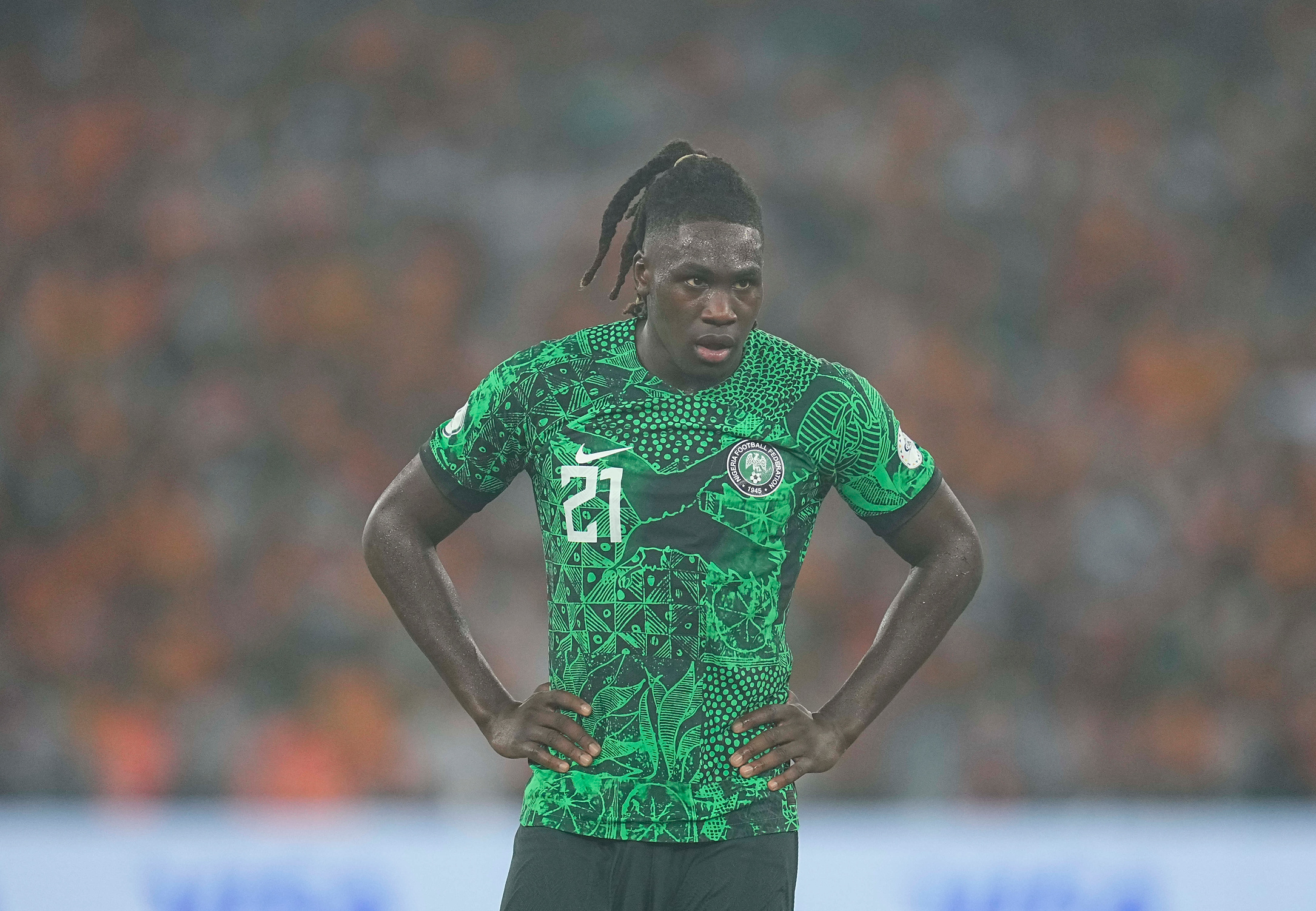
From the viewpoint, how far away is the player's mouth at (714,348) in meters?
2.56

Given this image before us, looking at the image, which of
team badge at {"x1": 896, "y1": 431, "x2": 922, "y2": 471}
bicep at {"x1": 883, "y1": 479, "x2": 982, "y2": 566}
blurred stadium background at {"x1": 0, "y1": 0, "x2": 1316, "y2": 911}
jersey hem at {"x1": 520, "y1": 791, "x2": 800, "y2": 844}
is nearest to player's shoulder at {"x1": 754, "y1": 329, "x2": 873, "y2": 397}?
team badge at {"x1": 896, "y1": 431, "x2": 922, "y2": 471}

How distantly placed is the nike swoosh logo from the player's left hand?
470 millimetres

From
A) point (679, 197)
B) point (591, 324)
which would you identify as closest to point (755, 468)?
point (679, 197)

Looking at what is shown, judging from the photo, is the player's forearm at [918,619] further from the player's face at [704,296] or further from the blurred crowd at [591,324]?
the blurred crowd at [591,324]

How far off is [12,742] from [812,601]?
351 cm

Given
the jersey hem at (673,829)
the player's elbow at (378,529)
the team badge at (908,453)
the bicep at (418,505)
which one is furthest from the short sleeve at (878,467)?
the player's elbow at (378,529)

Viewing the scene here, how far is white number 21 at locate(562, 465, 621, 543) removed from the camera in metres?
2.54

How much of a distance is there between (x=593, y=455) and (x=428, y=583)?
1.29ft

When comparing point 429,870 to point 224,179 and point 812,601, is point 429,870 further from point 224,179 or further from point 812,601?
point 224,179

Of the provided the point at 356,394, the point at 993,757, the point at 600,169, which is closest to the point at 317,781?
the point at 356,394

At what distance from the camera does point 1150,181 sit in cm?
906

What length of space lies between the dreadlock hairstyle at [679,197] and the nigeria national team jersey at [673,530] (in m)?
0.23

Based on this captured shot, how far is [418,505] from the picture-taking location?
8.98ft

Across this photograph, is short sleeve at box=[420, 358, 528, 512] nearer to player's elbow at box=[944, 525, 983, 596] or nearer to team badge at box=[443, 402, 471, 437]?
team badge at box=[443, 402, 471, 437]
